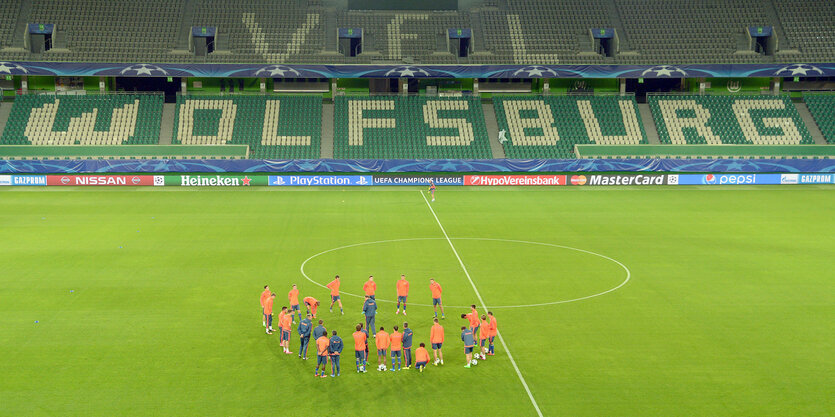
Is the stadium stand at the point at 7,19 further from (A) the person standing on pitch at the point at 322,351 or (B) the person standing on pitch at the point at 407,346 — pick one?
(B) the person standing on pitch at the point at 407,346

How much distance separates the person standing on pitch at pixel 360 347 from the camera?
53.5 ft

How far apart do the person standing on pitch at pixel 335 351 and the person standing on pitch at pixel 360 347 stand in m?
0.41

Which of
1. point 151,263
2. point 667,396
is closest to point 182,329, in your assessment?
point 151,263

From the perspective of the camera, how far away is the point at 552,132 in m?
61.6

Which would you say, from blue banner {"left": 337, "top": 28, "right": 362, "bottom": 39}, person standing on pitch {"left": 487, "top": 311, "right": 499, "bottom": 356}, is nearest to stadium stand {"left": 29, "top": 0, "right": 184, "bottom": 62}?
blue banner {"left": 337, "top": 28, "right": 362, "bottom": 39}

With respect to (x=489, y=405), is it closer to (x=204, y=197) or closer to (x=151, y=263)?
(x=151, y=263)

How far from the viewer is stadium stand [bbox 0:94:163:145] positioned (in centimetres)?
5725

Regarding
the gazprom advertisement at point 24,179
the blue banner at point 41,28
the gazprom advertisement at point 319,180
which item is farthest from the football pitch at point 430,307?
the blue banner at point 41,28

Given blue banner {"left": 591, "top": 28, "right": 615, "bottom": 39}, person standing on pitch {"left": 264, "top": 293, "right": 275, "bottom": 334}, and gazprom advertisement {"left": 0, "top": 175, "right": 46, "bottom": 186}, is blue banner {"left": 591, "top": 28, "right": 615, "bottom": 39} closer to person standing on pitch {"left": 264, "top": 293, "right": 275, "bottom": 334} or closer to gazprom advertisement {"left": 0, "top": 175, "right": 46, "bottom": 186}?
gazprom advertisement {"left": 0, "top": 175, "right": 46, "bottom": 186}

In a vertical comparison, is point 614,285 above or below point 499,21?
below

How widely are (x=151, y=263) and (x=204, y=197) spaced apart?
63.4 feet

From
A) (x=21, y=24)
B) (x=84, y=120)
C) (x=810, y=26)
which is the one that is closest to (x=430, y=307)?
(x=84, y=120)

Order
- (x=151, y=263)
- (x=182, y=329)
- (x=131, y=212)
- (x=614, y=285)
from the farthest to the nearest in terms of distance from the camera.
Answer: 1. (x=131, y=212)
2. (x=151, y=263)
3. (x=614, y=285)
4. (x=182, y=329)

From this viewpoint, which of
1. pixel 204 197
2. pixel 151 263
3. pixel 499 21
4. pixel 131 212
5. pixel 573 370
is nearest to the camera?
pixel 573 370
